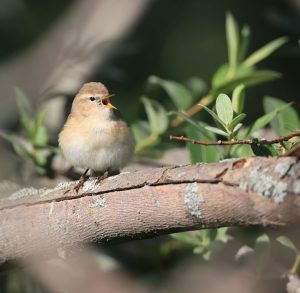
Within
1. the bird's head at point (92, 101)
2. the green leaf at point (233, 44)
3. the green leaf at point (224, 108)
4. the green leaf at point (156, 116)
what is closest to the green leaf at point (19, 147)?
the bird's head at point (92, 101)

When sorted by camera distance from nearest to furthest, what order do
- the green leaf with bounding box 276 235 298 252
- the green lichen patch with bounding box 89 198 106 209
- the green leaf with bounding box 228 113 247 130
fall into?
the green lichen patch with bounding box 89 198 106 209 < the green leaf with bounding box 228 113 247 130 < the green leaf with bounding box 276 235 298 252

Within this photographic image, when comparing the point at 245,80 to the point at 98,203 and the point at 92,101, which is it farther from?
the point at 98,203

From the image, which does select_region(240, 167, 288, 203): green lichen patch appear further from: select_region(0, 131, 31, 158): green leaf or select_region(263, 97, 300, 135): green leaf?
select_region(0, 131, 31, 158): green leaf

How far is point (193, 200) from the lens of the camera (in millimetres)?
2297

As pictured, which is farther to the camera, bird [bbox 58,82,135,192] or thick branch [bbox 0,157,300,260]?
bird [bbox 58,82,135,192]

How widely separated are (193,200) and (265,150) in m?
0.59

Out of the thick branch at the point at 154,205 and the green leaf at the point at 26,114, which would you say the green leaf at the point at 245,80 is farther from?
the thick branch at the point at 154,205

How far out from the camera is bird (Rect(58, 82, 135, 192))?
3959 millimetres

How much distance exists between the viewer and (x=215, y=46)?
613cm

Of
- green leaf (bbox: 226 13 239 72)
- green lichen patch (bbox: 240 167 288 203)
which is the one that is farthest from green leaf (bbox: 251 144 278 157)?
green leaf (bbox: 226 13 239 72)

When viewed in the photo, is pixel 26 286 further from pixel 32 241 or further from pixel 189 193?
pixel 189 193

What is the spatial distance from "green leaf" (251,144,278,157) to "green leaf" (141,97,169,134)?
1.49 m

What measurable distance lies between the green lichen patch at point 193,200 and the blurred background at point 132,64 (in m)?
1.13

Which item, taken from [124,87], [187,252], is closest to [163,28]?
[124,87]
